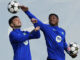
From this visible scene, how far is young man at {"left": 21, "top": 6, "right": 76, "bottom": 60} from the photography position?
16.2 metres

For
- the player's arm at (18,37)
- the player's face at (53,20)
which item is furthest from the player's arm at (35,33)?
the player's face at (53,20)

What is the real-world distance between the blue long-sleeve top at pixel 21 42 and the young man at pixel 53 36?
0.79 meters

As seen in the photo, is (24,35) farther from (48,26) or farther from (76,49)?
(76,49)

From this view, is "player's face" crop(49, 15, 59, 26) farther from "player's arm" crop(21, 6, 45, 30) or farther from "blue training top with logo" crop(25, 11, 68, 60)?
"player's arm" crop(21, 6, 45, 30)

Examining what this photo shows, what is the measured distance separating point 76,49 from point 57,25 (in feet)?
4.26

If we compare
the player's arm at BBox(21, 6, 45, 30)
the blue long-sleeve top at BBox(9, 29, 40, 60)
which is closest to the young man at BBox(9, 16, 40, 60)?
the blue long-sleeve top at BBox(9, 29, 40, 60)

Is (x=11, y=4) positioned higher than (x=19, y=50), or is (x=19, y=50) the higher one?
(x=11, y=4)

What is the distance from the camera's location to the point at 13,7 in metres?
16.7

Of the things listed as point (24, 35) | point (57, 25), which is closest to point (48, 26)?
point (57, 25)

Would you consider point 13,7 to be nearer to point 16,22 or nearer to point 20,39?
point 16,22

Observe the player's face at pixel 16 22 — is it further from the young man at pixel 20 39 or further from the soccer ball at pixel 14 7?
the soccer ball at pixel 14 7

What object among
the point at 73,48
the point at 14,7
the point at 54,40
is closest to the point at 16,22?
the point at 14,7

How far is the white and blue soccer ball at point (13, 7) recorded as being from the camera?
54.6 feet

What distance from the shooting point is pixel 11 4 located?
16.9 metres
